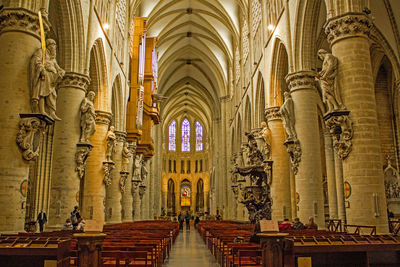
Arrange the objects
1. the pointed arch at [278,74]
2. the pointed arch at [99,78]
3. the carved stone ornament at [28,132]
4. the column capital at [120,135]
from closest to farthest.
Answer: the carved stone ornament at [28,132], the pointed arch at [278,74], the pointed arch at [99,78], the column capital at [120,135]

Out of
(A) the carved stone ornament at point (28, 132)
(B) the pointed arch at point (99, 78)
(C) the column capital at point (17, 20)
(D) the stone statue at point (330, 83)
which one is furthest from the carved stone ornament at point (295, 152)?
(B) the pointed arch at point (99, 78)

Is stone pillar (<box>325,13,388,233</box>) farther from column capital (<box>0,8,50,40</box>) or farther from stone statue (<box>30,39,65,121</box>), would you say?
column capital (<box>0,8,50,40</box>)

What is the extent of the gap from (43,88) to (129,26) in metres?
16.8

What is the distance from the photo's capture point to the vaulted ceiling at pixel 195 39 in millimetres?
31766

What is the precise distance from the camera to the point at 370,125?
32.8 feet

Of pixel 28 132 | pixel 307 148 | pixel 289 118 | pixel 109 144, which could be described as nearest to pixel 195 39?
pixel 109 144

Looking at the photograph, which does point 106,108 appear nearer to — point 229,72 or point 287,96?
point 287,96

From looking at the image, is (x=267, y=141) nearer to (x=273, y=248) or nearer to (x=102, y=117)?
(x=102, y=117)

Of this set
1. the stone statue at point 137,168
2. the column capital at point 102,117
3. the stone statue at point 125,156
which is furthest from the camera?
the stone statue at point 137,168

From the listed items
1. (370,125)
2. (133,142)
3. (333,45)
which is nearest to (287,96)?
(333,45)

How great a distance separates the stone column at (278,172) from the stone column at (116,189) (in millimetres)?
9199

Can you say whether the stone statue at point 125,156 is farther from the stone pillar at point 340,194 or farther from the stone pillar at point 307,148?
the stone pillar at point 340,194

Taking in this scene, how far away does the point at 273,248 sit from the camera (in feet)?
18.5

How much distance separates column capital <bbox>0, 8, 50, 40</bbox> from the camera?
1040 centimetres
